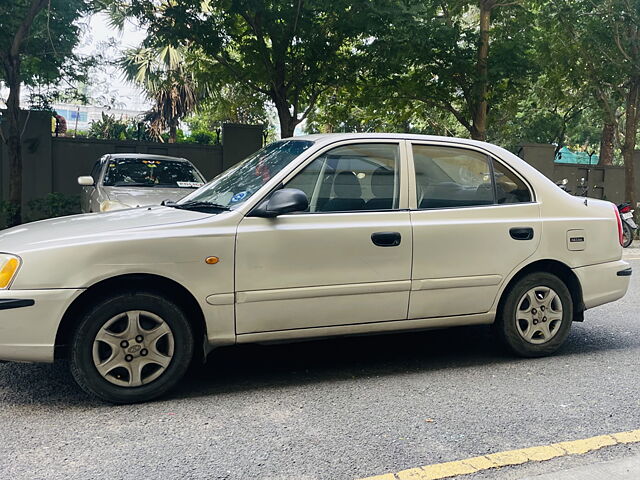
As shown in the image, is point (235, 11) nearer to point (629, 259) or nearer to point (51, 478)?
point (629, 259)

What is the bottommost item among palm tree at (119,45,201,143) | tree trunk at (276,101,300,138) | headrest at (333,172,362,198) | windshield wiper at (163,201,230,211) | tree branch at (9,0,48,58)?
windshield wiper at (163,201,230,211)

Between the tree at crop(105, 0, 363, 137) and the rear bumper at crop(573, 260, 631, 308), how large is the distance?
25.6ft

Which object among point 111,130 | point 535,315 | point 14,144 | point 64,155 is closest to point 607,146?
point 111,130

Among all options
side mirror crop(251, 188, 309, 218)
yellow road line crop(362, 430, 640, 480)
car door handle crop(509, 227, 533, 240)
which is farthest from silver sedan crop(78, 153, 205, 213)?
yellow road line crop(362, 430, 640, 480)

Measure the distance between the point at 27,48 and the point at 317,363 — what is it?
10.0 metres

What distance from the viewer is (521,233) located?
488 centimetres

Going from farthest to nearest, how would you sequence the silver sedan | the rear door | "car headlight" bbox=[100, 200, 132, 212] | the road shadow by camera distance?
the silver sedan → "car headlight" bbox=[100, 200, 132, 212] → the rear door → the road shadow

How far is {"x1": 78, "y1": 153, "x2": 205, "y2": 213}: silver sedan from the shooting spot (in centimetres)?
875

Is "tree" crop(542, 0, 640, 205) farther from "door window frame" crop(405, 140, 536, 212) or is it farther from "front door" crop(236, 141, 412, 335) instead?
"front door" crop(236, 141, 412, 335)

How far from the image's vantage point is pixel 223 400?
159 inches

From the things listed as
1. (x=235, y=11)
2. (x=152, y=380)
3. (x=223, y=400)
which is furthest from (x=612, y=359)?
(x=235, y=11)

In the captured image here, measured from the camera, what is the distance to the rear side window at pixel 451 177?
15.5 ft

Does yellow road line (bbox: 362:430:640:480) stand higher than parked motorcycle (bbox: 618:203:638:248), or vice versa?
parked motorcycle (bbox: 618:203:638:248)

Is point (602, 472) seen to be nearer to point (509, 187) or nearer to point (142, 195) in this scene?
point (509, 187)
